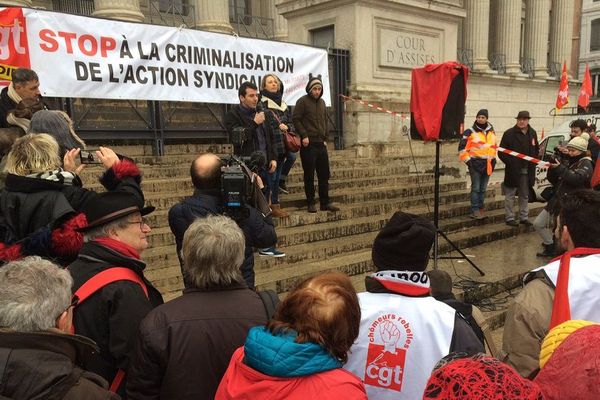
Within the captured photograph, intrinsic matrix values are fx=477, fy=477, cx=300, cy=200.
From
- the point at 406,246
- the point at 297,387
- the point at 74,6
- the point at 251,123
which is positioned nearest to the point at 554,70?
the point at 74,6

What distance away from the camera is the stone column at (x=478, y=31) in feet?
63.3

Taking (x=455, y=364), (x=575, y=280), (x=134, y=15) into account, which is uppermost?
(x=134, y=15)

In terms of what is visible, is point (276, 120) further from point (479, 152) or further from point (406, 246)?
point (406, 246)

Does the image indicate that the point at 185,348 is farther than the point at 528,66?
No

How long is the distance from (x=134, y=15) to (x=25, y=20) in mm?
5431

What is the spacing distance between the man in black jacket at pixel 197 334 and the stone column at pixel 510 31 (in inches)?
840

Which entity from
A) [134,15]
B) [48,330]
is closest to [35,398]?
[48,330]

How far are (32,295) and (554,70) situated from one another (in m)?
27.1

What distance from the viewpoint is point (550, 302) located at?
211cm

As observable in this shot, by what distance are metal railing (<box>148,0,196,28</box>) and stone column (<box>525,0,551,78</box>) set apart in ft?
51.3

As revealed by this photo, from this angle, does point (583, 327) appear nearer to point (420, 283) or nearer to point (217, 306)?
point (420, 283)

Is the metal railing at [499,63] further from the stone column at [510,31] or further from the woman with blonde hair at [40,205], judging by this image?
the woman with blonde hair at [40,205]

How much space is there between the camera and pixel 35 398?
4.38 feet

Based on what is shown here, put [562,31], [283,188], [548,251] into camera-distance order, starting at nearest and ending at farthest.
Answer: [548,251]
[283,188]
[562,31]
